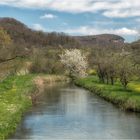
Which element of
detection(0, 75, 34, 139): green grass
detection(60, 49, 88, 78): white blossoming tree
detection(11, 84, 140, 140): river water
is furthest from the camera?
detection(60, 49, 88, 78): white blossoming tree

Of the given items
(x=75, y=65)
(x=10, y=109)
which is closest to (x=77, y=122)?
(x=10, y=109)

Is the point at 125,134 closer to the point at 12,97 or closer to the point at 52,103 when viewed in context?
the point at 12,97

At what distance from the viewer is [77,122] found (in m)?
35.2

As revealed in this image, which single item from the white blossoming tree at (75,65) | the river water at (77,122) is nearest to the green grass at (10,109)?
the river water at (77,122)

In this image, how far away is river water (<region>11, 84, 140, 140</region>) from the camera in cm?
2964

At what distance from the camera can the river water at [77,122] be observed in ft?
97.2

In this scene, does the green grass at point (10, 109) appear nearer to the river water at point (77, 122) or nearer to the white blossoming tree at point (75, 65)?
the river water at point (77, 122)

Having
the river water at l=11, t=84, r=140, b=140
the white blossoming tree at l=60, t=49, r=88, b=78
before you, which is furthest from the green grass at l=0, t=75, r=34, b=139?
the white blossoming tree at l=60, t=49, r=88, b=78

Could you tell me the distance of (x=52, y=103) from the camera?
49.8 meters

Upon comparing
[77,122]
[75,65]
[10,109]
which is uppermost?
[75,65]

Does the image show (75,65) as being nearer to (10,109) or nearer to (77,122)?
(10,109)

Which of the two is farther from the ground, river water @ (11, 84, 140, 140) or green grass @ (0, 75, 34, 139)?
green grass @ (0, 75, 34, 139)

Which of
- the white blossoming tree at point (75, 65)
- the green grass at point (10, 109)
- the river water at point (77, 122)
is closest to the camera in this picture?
the green grass at point (10, 109)

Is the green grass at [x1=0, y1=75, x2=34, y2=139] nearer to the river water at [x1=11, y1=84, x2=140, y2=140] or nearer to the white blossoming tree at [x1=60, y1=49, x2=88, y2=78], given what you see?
the river water at [x1=11, y1=84, x2=140, y2=140]
